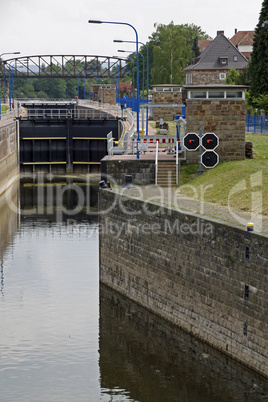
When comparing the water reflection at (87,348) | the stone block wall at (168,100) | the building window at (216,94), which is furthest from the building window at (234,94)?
the stone block wall at (168,100)

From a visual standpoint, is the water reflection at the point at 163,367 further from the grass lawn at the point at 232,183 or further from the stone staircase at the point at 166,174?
the stone staircase at the point at 166,174

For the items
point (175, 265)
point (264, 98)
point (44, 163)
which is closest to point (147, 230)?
point (175, 265)

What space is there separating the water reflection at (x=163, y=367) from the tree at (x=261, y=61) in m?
41.2

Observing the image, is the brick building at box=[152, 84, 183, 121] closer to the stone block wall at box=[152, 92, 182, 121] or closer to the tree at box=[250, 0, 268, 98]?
the stone block wall at box=[152, 92, 182, 121]

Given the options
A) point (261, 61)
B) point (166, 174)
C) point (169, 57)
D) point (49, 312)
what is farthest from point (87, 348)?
point (169, 57)

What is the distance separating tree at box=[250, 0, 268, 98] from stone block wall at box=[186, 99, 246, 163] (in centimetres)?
3254

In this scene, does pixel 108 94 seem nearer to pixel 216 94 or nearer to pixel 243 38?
pixel 243 38

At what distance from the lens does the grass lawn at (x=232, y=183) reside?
22.1 m

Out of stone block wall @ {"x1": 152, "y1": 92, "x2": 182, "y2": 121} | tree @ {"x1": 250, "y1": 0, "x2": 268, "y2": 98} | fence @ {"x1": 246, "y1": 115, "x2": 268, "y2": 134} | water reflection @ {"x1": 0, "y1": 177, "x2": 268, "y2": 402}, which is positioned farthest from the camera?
tree @ {"x1": 250, "y1": 0, "x2": 268, "y2": 98}

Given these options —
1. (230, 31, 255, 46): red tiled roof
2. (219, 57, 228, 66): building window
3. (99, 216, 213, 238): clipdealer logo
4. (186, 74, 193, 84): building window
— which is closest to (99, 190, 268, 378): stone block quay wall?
(99, 216, 213, 238): clipdealer logo

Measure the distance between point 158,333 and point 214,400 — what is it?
4.41 m

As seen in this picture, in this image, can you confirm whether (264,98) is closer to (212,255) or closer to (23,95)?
(212,255)

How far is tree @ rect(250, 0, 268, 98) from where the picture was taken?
59625 mm

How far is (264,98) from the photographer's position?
55625 mm
